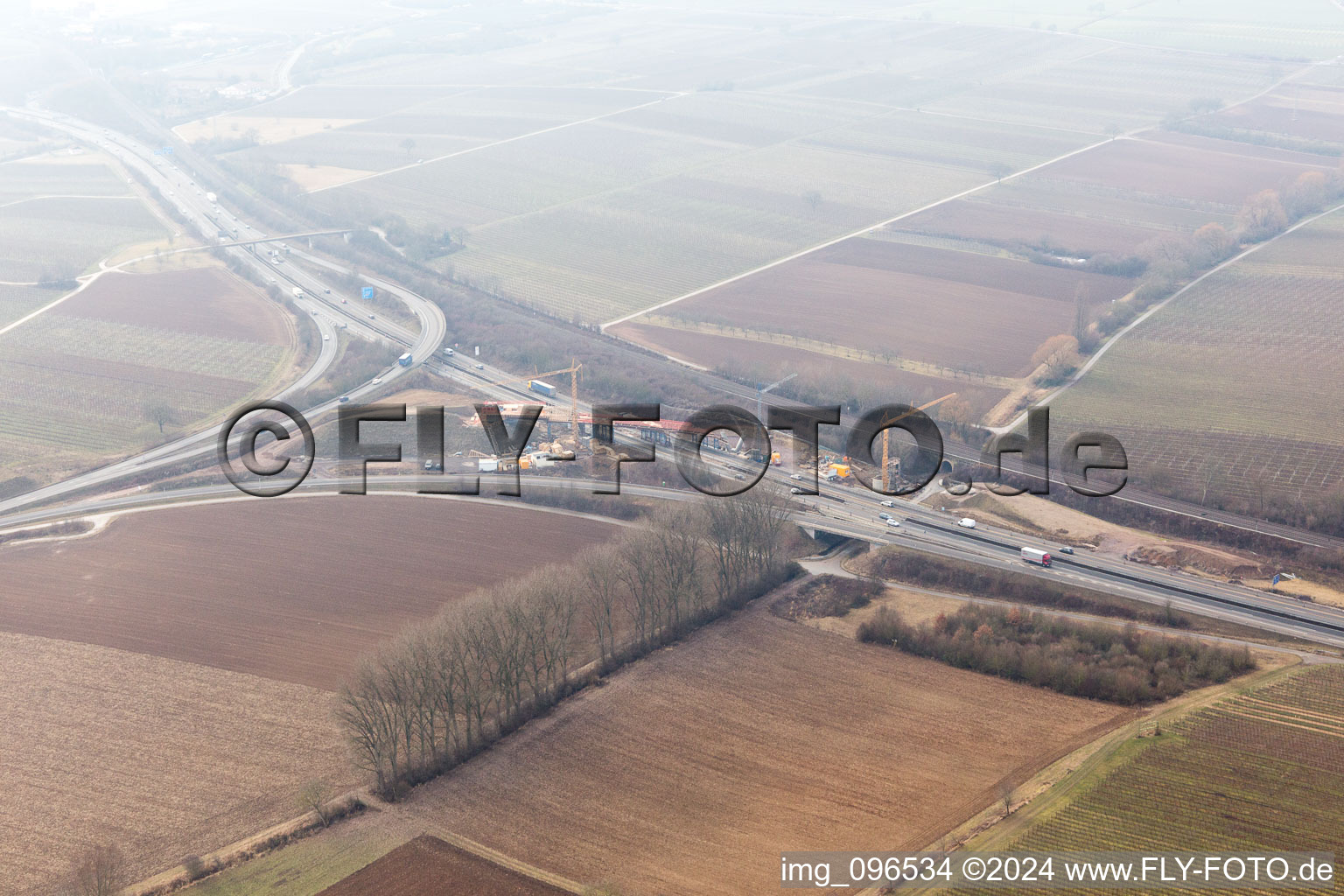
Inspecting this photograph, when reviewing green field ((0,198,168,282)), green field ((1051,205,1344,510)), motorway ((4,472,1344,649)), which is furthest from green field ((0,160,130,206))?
green field ((1051,205,1344,510))

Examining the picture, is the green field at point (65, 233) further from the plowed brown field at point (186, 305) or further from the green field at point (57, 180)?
the plowed brown field at point (186, 305)

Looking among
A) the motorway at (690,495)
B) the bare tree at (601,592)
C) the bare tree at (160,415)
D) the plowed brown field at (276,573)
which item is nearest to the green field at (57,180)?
the motorway at (690,495)

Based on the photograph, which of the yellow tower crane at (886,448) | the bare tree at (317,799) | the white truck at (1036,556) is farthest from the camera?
the yellow tower crane at (886,448)

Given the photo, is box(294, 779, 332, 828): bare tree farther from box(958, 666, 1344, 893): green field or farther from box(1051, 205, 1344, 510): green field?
box(1051, 205, 1344, 510): green field

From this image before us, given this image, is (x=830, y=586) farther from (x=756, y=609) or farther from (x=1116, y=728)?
(x=1116, y=728)

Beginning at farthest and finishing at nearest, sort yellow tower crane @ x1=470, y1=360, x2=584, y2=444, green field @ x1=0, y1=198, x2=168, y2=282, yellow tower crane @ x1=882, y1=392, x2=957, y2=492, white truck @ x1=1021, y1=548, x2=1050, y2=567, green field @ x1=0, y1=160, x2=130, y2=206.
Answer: green field @ x1=0, y1=160, x2=130, y2=206, green field @ x1=0, y1=198, x2=168, y2=282, yellow tower crane @ x1=470, y1=360, x2=584, y2=444, yellow tower crane @ x1=882, y1=392, x2=957, y2=492, white truck @ x1=1021, y1=548, x2=1050, y2=567

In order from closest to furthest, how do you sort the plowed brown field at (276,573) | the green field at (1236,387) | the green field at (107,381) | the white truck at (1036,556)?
the plowed brown field at (276,573) < the white truck at (1036,556) < the green field at (1236,387) < the green field at (107,381)
